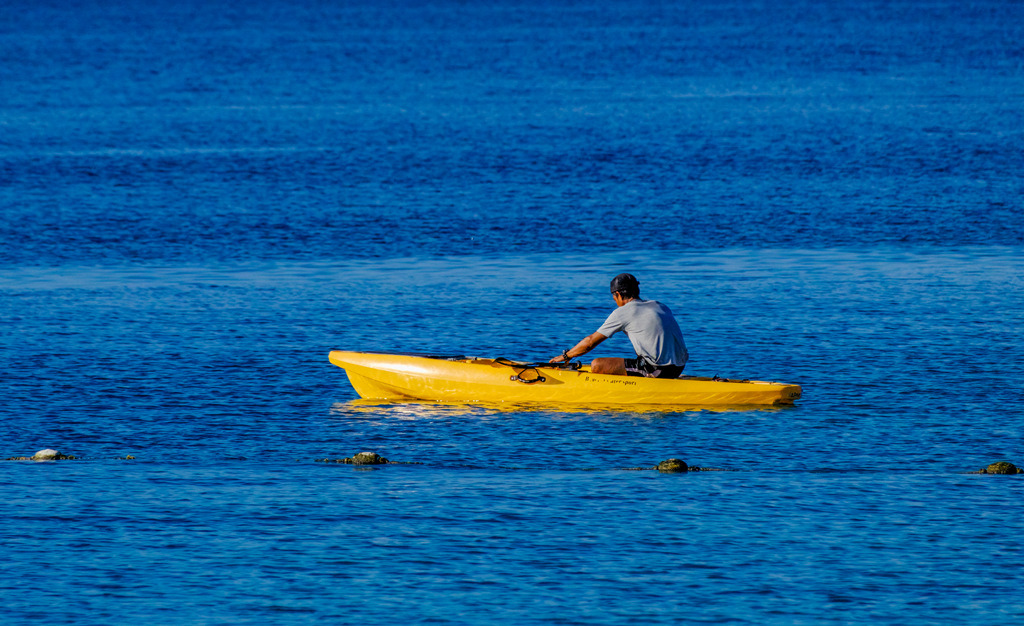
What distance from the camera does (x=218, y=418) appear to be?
51.0ft

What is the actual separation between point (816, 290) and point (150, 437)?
39.2 ft

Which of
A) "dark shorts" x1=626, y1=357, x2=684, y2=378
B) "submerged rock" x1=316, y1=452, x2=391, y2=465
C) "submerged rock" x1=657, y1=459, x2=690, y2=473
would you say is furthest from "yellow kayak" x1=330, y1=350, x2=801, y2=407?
"submerged rock" x1=316, y1=452, x2=391, y2=465

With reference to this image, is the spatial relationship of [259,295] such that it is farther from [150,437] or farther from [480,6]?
[480,6]

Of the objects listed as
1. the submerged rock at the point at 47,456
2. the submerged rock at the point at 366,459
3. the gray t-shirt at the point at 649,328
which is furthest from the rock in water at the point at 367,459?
the gray t-shirt at the point at 649,328

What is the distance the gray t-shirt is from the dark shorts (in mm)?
67

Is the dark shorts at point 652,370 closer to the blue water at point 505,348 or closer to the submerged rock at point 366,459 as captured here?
the blue water at point 505,348

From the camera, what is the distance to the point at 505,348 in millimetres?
19078

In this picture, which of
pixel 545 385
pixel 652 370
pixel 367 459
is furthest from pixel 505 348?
pixel 367 459

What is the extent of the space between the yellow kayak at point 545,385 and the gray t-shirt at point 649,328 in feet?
0.98

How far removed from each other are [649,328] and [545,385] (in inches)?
49.7

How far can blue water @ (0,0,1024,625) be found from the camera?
1067 centimetres

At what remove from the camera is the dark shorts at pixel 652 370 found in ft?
51.9

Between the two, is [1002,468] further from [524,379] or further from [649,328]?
[524,379]

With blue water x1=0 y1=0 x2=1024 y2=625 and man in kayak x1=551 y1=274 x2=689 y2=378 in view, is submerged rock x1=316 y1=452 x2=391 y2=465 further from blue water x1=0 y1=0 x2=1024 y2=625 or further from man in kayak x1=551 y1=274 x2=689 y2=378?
man in kayak x1=551 y1=274 x2=689 y2=378
